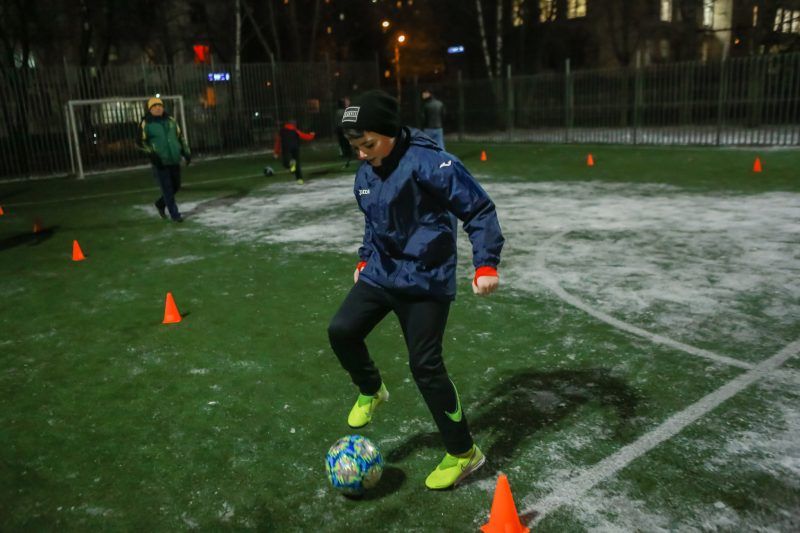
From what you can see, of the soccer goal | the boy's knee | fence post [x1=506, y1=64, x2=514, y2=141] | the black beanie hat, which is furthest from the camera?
fence post [x1=506, y1=64, x2=514, y2=141]

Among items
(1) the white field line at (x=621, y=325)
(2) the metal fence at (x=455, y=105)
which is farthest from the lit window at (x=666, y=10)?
(1) the white field line at (x=621, y=325)

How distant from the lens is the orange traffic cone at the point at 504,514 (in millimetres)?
2969

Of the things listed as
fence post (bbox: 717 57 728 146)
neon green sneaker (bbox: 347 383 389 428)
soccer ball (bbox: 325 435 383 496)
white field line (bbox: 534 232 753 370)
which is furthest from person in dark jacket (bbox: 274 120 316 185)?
soccer ball (bbox: 325 435 383 496)

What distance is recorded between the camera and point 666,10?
3766 centimetres

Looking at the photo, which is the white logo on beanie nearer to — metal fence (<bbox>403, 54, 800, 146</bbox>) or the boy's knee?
the boy's knee

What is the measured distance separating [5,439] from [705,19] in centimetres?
4339

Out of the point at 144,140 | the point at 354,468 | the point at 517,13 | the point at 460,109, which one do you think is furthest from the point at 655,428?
the point at 517,13

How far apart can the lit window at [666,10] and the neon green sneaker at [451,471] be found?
39051 millimetres

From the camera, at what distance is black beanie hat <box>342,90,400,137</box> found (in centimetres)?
316

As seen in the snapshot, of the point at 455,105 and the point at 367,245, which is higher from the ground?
the point at 455,105

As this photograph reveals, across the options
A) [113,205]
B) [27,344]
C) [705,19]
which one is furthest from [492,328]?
[705,19]

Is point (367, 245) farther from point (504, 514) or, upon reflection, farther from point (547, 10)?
point (547, 10)

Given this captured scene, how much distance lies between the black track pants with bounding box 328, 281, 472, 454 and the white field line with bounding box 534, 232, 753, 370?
260 centimetres

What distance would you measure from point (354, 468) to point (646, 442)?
69.9 inches
